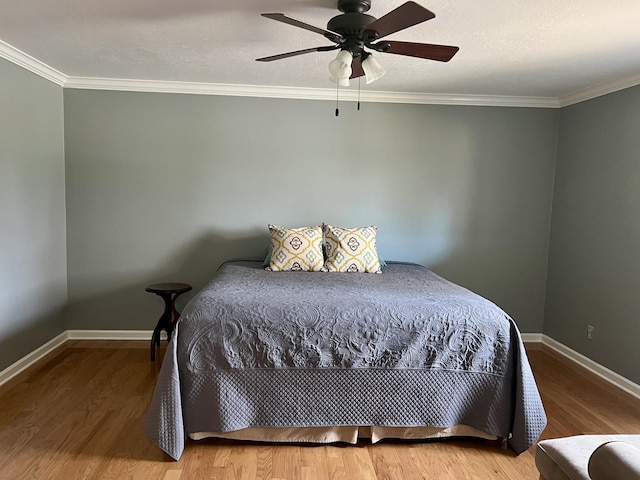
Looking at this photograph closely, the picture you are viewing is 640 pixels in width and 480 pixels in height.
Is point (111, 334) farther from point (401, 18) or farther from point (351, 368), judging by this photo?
point (401, 18)

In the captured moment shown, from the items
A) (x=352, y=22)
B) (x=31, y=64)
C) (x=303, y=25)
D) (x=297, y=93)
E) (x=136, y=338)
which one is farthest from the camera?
(x=136, y=338)

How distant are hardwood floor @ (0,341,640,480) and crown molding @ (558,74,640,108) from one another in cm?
220

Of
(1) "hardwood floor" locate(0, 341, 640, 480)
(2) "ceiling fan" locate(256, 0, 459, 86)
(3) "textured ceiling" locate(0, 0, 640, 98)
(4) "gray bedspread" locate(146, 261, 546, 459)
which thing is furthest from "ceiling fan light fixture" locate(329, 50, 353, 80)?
(1) "hardwood floor" locate(0, 341, 640, 480)

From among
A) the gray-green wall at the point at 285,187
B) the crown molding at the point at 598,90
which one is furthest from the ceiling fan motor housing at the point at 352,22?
the crown molding at the point at 598,90

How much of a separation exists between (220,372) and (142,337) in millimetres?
2050

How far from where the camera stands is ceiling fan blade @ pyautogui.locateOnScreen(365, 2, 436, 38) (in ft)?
5.63

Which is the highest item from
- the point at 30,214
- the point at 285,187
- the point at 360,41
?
the point at 360,41

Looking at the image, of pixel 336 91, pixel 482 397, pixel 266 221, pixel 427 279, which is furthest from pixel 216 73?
pixel 482 397

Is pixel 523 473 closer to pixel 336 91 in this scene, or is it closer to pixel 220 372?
pixel 220 372

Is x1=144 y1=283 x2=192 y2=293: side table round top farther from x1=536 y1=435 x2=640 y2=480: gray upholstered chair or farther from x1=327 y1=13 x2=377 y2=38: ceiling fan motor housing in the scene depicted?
x1=536 y1=435 x2=640 y2=480: gray upholstered chair

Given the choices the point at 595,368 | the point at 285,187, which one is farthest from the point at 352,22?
the point at 595,368

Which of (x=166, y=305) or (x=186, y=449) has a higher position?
(x=166, y=305)

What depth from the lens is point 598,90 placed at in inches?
138

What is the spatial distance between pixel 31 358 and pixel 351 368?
2547 millimetres
